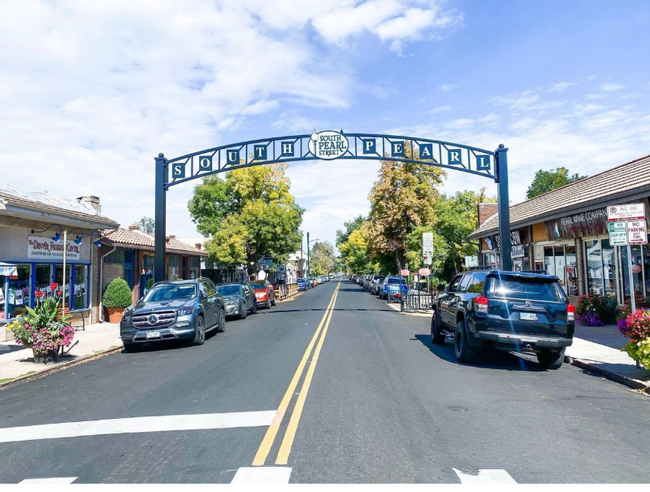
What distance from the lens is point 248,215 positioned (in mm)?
38812

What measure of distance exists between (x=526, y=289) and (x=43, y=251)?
14.7 metres

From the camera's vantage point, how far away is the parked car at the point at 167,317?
12055 mm

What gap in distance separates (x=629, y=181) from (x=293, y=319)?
12242mm

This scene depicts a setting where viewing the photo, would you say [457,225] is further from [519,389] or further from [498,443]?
[498,443]

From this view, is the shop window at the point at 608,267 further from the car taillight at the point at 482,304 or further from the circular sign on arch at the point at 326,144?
the circular sign on arch at the point at 326,144

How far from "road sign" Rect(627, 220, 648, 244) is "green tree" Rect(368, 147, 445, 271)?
33252mm

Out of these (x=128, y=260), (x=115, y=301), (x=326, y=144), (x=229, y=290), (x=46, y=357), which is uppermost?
(x=326, y=144)

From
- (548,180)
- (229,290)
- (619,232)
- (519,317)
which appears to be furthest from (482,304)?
(548,180)

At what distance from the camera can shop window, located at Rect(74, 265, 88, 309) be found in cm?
1831

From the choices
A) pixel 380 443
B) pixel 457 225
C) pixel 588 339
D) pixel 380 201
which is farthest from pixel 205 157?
pixel 380 201

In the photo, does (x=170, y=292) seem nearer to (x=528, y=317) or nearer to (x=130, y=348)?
(x=130, y=348)

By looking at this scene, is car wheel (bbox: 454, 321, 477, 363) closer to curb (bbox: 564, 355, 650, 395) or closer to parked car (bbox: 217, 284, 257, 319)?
curb (bbox: 564, 355, 650, 395)

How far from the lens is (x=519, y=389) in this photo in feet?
25.5

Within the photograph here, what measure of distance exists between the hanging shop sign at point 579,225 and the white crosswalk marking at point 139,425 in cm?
1348
